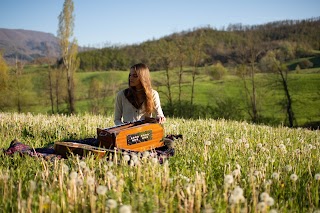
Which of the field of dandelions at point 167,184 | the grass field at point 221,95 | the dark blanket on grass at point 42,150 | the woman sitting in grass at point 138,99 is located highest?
the woman sitting in grass at point 138,99

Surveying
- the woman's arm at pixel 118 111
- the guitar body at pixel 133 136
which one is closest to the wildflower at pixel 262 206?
the guitar body at pixel 133 136

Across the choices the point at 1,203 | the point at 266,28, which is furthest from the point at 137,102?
the point at 266,28

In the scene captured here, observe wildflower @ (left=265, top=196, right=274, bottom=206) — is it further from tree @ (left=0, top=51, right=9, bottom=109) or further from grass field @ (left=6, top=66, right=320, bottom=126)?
tree @ (left=0, top=51, right=9, bottom=109)

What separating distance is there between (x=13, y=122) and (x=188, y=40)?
33.5 metres

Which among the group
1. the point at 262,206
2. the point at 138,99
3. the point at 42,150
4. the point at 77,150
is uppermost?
the point at 138,99

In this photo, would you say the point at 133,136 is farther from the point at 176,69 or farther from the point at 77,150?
the point at 176,69

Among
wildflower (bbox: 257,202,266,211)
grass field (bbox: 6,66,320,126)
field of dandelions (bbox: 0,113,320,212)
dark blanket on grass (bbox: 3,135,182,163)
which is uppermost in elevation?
wildflower (bbox: 257,202,266,211)

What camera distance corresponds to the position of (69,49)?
1679 inches

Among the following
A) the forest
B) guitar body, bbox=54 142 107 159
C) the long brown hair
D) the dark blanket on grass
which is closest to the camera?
guitar body, bbox=54 142 107 159

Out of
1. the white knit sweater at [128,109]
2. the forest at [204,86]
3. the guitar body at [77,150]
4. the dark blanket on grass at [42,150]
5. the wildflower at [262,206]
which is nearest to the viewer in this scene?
the wildflower at [262,206]

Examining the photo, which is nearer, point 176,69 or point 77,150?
point 77,150

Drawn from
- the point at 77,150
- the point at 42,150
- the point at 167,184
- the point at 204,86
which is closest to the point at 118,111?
the point at 42,150

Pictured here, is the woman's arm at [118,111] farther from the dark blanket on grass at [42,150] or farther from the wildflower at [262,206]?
the wildflower at [262,206]

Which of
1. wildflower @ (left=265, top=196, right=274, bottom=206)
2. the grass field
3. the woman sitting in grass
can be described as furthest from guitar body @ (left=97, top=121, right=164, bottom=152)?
the grass field
